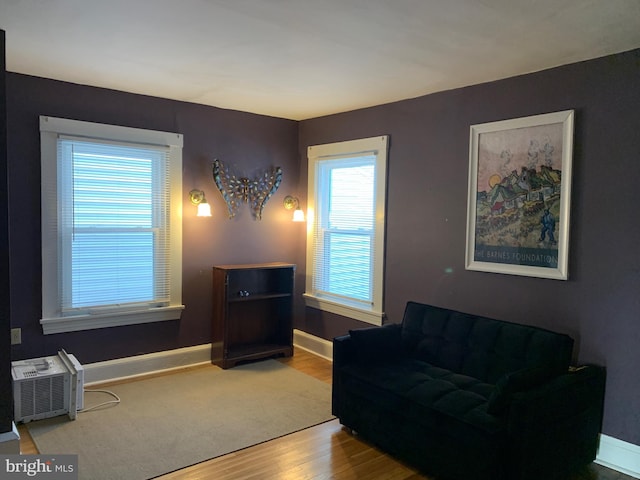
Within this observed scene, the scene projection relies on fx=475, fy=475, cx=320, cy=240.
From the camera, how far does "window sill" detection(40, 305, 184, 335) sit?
370 cm

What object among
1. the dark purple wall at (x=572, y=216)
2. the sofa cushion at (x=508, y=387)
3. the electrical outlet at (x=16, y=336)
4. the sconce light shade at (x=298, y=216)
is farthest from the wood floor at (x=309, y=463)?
the sconce light shade at (x=298, y=216)

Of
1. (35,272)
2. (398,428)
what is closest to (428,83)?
(398,428)

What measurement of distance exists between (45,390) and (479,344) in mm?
2922

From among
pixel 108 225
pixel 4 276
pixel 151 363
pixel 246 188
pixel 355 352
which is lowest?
pixel 151 363

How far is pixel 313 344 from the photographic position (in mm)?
4934

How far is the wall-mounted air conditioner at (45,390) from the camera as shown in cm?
314

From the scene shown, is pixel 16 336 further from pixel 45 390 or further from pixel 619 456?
pixel 619 456

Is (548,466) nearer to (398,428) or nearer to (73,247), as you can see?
(398,428)

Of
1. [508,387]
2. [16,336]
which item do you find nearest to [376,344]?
[508,387]

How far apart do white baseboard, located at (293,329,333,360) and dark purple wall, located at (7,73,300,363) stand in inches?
32.5

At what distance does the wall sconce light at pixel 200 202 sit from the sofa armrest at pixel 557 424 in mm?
3005

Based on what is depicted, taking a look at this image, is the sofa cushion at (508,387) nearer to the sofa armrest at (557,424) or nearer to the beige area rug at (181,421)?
the sofa armrest at (557,424)

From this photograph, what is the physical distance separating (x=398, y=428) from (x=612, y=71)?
2.43 metres

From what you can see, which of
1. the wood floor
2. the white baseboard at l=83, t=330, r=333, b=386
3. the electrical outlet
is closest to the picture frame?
the wood floor
